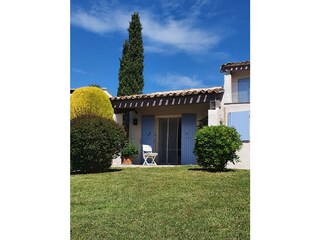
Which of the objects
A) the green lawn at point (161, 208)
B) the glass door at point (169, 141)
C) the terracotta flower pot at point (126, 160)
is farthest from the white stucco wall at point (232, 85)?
the green lawn at point (161, 208)

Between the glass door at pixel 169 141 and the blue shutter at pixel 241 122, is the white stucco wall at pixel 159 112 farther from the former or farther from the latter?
the blue shutter at pixel 241 122

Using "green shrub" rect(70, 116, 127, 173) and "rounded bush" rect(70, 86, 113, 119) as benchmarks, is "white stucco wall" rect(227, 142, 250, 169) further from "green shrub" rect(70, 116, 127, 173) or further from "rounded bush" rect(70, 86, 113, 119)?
"rounded bush" rect(70, 86, 113, 119)

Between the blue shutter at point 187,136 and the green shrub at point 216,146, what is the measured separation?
11.1 ft

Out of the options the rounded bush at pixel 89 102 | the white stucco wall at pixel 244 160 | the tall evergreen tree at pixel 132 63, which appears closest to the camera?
the white stucco wall at pixel 244 160

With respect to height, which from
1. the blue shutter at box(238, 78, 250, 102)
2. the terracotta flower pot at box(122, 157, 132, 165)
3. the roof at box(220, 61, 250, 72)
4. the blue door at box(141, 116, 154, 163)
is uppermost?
the roof at box(220, 61, 250, 72)

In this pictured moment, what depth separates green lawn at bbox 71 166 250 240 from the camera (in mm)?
2684

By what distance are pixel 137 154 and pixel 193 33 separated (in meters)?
7.96

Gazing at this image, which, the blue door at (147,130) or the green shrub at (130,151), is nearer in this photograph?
the green shrub at (130,151)

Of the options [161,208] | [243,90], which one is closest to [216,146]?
[161,208]

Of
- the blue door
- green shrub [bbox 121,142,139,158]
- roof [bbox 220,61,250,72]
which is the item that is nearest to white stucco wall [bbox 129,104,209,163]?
the blue door

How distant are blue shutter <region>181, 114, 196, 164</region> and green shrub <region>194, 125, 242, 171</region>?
3.39 m

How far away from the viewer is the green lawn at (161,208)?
106 inches
